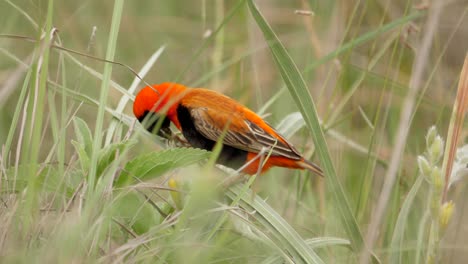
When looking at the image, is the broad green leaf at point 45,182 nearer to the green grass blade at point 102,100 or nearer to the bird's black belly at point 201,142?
the green grass blade at point 102,100

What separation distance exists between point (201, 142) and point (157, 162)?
4.35ft

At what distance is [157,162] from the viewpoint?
8.35ft

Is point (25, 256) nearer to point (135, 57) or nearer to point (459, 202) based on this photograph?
point (459, 202)

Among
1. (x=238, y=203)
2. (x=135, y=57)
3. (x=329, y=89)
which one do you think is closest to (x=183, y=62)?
(x=135, y=57)

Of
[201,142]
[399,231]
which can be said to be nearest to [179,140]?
[201,142]

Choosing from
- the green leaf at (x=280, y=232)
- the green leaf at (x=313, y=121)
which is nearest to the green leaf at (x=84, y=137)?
the green leaf at (x=280, y=232)

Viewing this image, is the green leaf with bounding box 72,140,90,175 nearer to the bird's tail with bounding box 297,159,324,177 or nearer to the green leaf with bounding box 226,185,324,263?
the green leaf with bounding box 226,185,324,263

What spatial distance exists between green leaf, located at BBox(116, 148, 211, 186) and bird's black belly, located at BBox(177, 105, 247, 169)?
1.28 meters

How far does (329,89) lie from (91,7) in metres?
1.77

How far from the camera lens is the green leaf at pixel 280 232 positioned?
248 cm

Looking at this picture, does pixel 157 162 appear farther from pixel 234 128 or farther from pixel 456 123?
pixel 234 128

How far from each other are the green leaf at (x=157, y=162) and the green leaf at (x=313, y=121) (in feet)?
1.13

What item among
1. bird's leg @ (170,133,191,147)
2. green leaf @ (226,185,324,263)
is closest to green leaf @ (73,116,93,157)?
green leaf @ (226,185,324,263)

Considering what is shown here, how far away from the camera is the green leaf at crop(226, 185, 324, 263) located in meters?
2.48
